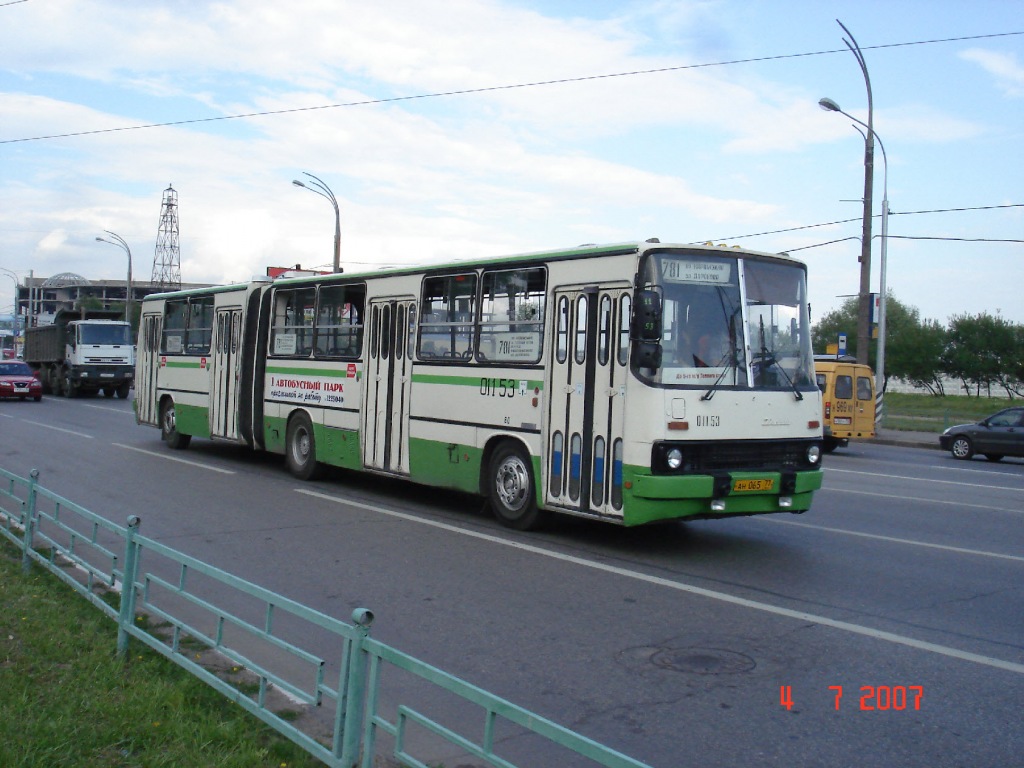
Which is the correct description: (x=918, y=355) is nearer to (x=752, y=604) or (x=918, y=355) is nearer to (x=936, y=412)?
(x=936, y=412)

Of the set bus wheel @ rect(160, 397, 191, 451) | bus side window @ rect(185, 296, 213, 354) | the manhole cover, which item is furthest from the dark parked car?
the manhole cover

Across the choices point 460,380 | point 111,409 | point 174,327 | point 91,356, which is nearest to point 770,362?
point 460,380

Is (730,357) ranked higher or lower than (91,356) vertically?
lower

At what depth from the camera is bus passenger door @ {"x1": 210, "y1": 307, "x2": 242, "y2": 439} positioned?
55.2ft

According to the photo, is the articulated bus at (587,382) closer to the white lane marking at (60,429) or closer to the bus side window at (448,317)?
the bus side window at (448,317)

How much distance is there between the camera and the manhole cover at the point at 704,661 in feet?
20.2

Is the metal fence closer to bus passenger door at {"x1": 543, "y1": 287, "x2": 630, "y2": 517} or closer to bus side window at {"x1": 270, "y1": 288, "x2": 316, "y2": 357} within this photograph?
bus passenger door at {"x1": 543, "y1": 287, "x2": 630, "y2": 517}

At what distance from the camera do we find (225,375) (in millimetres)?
17125

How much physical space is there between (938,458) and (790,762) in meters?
22.5

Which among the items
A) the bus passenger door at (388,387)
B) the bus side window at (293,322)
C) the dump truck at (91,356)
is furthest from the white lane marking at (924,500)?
the dump truck at (91,356)

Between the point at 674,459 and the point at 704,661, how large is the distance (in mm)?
3013

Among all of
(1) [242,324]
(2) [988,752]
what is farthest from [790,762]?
(1) [242,324]

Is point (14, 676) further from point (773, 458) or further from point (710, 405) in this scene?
point (773, 458)
